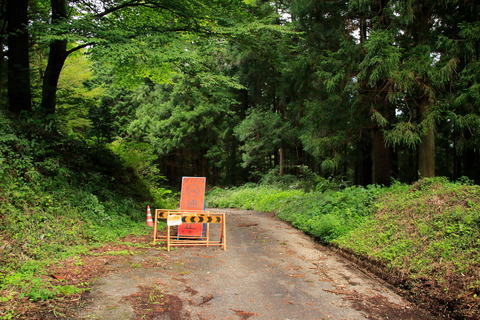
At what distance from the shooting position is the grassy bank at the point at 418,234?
179 inches

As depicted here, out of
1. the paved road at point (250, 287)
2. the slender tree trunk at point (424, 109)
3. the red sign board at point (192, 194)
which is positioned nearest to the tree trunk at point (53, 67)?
the red sign board at point (192, 194)

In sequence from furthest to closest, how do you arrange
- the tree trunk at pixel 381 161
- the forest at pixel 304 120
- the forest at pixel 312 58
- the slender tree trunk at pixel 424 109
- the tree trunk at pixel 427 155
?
1. the tree trunk at pixel 381 161
2. the tree trunk at pixel 427 155
3. the slender tree trunk at pixel 424 109
4. the forest at pixel 312 58
5. the forest at pixel 304 120

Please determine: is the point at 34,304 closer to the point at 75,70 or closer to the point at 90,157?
the point at 90,157

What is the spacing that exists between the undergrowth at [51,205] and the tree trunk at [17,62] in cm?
141

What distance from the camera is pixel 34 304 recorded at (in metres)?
3.84

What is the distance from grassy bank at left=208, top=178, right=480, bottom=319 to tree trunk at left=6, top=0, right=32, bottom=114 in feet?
30.7

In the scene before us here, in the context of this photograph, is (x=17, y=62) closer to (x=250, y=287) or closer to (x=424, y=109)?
(x=250, y=287)

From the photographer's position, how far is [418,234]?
621cm

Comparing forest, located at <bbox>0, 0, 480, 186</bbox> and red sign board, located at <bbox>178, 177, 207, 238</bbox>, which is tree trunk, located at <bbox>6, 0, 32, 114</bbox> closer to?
forest, located at <bbox>0, 0, 480, 186</bbox>

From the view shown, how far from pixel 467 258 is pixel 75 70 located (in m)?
19.1

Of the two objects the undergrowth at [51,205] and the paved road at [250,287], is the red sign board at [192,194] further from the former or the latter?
the paved road at [250,287]

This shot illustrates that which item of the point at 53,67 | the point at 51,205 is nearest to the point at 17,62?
the point at 53,67

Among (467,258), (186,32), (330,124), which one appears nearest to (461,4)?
(330,124)

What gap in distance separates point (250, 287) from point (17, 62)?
31.0ft
